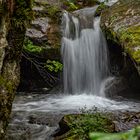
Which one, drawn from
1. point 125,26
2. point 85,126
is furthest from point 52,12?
point 85,126

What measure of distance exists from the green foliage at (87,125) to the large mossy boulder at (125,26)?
2.98 m

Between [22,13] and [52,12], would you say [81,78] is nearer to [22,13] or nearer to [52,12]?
[52,12]

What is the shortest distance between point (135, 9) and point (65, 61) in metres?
2.78

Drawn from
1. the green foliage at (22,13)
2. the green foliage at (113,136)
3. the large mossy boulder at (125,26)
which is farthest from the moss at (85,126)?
the green foliage at (113,136)

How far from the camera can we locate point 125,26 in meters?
10.3

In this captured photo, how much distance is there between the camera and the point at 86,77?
464 inches

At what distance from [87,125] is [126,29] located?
4861 mm

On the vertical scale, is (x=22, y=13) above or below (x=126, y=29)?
below

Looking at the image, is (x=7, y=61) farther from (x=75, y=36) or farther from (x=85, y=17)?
(x=85, y=17)

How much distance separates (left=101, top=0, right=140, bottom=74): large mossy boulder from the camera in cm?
934

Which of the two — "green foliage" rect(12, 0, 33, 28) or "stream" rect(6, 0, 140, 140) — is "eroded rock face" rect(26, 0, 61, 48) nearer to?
"stream" rect(6, 0, 140, 140)

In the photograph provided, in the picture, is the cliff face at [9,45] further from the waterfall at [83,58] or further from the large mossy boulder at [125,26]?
the waterfall at [83,58]

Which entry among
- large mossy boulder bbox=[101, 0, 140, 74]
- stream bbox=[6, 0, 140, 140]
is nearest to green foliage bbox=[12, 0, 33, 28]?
stream bbox=[6, 0, 140, 140]

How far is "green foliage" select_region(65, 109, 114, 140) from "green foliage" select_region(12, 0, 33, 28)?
6.63ft
